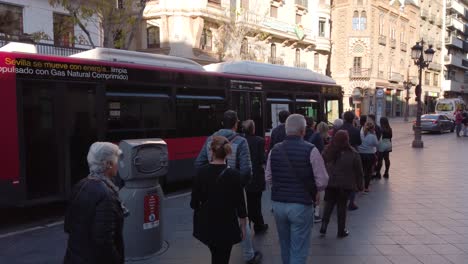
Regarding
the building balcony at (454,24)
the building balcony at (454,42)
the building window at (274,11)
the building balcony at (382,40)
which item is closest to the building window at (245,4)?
the building window at (274,11)

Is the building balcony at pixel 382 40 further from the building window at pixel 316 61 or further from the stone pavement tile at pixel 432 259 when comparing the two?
the stone pavement tile at pixel 432 259

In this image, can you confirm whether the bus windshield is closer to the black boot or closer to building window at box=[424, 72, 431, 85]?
building window at box=[424, 72, 431, 85]

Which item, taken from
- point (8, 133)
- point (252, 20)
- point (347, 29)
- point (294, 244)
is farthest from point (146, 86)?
point (347, 29)

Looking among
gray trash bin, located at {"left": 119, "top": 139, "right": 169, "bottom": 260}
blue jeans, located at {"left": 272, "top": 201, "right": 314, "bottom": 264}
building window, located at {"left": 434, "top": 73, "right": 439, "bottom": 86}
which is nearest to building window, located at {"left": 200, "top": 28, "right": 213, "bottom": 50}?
gray trash bin, located at {"left": 119, "top": 139, "right": 169, "bottom": 260}

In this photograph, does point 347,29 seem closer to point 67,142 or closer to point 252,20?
point 252,20

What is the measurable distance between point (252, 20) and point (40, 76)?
934 inches

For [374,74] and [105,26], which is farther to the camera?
[374,74]

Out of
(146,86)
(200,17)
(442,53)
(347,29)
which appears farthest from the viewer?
(442,53)

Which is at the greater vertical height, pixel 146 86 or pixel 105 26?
pixel 105 26

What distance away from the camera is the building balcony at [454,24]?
2592 inches

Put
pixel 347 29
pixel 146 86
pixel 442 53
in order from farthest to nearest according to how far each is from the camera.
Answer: pixel 442 53
pixel 347 29
pixel 146 86

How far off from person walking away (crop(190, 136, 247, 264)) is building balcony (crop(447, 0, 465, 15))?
7423 cm

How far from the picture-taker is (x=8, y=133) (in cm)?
641

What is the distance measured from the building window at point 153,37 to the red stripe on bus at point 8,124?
2241cm
